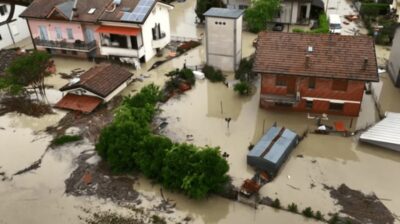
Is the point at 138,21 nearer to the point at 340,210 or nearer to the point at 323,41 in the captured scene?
the point at 323,41

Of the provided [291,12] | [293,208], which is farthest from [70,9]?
[293,208]

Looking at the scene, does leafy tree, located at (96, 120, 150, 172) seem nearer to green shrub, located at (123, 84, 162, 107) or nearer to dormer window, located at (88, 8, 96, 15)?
green shrub, located at (123, 84, 162, 107)

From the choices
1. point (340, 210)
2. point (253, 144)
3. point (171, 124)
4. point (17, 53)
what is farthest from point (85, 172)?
point (17, 53)

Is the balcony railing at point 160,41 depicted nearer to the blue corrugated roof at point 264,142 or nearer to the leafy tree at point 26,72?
the leafy tree at point 26,72

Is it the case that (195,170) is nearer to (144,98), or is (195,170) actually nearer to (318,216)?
(318,216)

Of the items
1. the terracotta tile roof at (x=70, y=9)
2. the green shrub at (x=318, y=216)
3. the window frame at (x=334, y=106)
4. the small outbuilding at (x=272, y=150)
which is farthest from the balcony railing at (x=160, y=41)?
the green shrub at (x=318, y=216)

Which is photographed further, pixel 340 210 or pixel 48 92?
pixel 48 92

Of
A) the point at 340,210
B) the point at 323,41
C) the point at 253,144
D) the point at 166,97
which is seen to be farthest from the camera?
the point at 166,97
